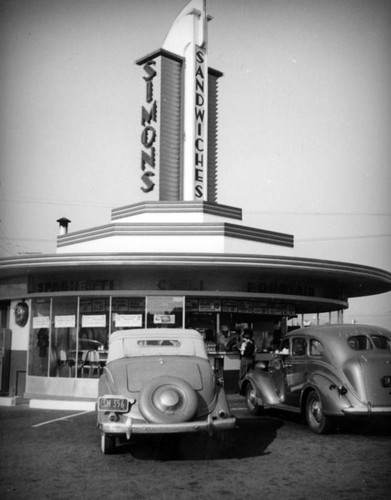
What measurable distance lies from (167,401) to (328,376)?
3.53m

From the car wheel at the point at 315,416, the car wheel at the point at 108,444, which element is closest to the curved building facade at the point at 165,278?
the car wheel at the point at 315,416

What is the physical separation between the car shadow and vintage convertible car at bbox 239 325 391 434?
97cm

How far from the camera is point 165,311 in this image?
1714 cm

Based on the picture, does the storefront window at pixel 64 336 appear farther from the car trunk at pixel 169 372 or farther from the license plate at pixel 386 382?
the license plate at pixel 386 382

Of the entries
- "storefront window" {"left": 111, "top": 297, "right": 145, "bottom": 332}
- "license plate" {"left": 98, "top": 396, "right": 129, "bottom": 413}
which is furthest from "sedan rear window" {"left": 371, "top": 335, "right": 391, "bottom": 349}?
"storefront window" {"left": 111, "top": 297, "right": 145, "bottom": 332}

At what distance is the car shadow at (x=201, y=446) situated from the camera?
8.20m

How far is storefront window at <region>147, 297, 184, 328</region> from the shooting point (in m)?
17.1

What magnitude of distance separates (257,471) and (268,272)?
10.5 meters

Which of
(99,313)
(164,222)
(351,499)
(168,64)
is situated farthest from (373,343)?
(168,64)

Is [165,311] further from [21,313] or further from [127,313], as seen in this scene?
[21,313]

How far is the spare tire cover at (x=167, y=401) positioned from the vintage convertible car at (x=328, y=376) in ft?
9.82

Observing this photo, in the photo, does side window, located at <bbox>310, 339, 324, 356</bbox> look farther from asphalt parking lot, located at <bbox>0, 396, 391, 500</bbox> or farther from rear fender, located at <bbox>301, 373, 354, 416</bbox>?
asphalt parking lot, located at <bbox>0, 396, 391, 500</bbox>

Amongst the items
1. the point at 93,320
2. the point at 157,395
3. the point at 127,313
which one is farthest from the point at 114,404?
the point at 93,320

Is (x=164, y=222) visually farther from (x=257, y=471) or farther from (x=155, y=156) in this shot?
(x=257, y=471)
